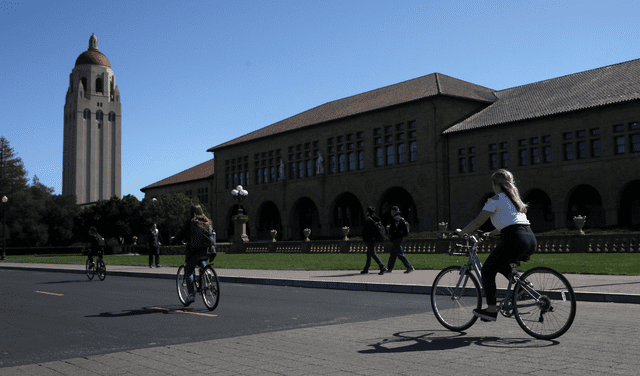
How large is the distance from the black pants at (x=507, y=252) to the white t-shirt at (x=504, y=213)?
0.20ft

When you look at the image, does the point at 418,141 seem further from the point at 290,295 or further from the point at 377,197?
the point at 290,295

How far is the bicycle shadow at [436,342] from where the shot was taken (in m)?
6.42

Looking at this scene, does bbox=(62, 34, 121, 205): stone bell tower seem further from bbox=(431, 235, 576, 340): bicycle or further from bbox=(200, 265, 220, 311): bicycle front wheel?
bbox=(431, 235, 576, 340): bicycle

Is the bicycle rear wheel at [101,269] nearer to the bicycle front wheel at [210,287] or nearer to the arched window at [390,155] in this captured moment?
the bicycle front wheel at [210,287]

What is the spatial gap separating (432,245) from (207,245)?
21.6m

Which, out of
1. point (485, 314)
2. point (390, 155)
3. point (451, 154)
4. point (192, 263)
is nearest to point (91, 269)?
point (192, 263)

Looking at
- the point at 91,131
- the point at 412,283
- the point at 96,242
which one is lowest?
the point at 412,283

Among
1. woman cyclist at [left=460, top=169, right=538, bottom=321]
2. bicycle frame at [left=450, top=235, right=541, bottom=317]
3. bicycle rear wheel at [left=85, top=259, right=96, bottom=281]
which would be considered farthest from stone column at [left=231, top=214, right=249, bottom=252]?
woman cyclist at [left=460, top=169, right=538, bottom=321]

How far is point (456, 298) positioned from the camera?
7.40 meters

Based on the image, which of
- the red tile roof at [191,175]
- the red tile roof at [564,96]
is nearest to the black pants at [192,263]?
the red tile roof at [564,96]

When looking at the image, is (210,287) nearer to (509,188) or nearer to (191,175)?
(509,188)

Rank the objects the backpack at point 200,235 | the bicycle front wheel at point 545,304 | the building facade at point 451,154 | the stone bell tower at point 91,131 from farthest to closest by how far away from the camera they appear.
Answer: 1. the stone bell tower at point 91,131
2. the building facade at point 451,154
3. the backpack at point 200,235
4. the bicycle front wheel at point 545,304

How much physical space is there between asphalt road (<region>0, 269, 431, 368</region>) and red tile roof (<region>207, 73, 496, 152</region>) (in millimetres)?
38260

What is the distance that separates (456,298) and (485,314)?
453 millimetres
